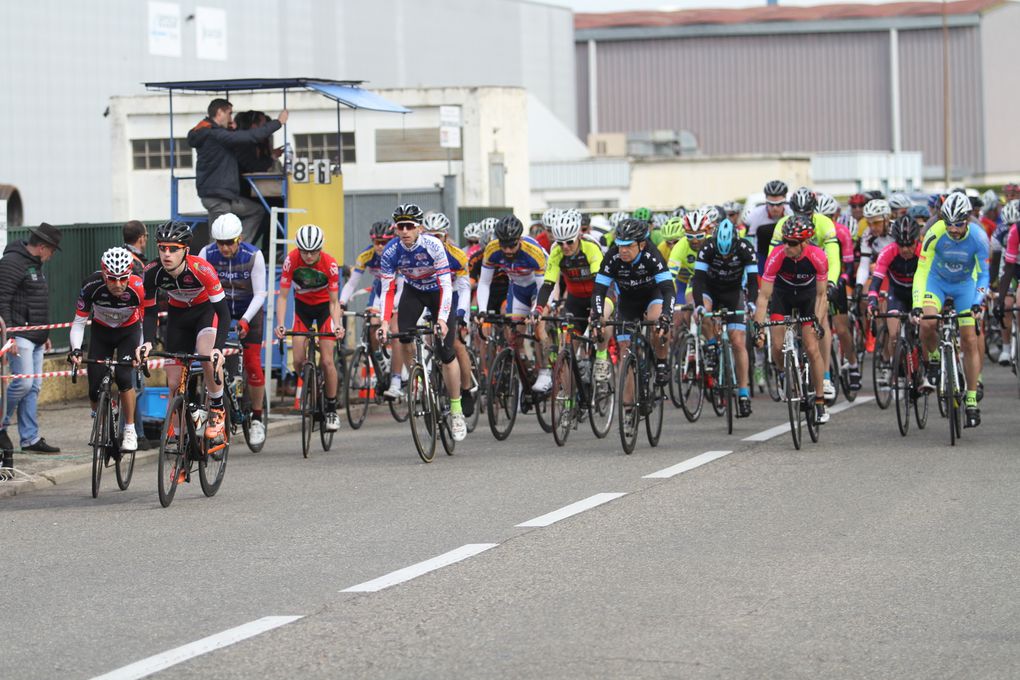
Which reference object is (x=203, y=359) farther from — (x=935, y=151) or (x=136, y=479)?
(x=935, y=151)

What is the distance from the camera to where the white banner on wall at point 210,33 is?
185 feet

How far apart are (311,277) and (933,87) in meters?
75.4

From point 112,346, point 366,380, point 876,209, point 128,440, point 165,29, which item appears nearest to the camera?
point 128,440

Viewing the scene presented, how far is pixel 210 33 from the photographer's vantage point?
56969 mm

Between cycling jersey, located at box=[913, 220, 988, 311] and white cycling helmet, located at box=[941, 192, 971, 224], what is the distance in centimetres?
24

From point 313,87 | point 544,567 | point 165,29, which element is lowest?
point 544,567

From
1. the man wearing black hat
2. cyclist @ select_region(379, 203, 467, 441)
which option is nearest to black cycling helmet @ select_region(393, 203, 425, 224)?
cyclist @ select_region(379, 203, 467, 441)

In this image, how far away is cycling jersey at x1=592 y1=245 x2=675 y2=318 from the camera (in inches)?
561

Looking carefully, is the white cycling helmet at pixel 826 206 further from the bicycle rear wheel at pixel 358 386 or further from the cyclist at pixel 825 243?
the bicycle rear wheel at pixel 358 386

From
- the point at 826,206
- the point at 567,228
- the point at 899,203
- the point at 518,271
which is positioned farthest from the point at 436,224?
the point at 899,203

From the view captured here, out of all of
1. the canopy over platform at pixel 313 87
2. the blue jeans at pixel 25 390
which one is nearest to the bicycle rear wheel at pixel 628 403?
the blue jeans at pixel 25 390

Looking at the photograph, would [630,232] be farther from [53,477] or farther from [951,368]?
[53,477]

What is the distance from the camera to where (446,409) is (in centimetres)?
1403

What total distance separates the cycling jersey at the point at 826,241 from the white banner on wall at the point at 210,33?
43215mm
